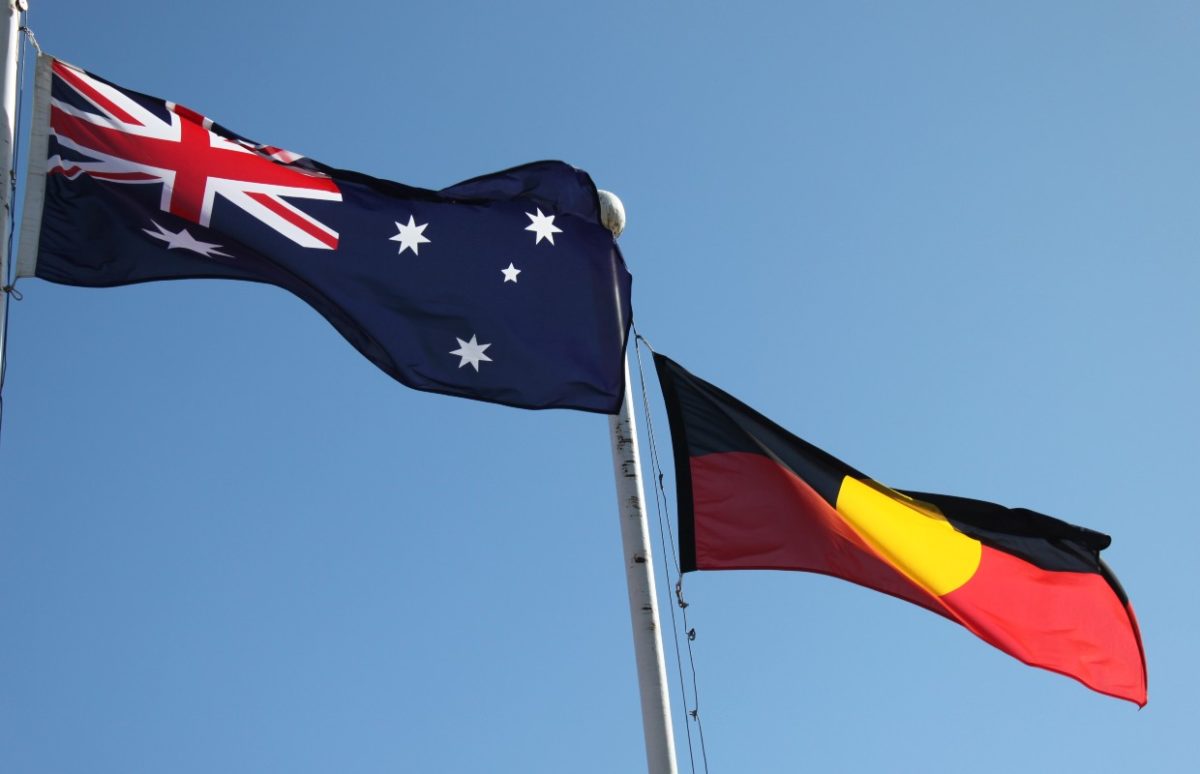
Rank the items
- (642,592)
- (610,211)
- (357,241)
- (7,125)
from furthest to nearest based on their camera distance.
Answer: (610,211)
(357,241)
(642,592)
(7,125)

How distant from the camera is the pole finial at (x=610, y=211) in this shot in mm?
11180

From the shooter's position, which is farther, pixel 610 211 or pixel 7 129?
pixel 610 211

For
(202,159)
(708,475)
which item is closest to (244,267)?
(202,159)

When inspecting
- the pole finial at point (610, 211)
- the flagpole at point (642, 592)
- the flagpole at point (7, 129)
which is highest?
the pole finial at point (610, 211)

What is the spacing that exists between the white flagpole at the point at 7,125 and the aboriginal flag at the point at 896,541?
4.69 metres

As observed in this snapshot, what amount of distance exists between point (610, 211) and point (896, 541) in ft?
11.0

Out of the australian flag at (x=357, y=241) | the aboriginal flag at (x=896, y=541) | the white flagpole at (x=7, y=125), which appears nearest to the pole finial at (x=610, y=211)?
the australian flag at (x=357, y=241)

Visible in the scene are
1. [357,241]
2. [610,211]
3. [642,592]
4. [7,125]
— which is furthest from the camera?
[610,211]

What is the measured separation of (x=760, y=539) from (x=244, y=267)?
160 inches

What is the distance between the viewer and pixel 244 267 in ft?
31.9

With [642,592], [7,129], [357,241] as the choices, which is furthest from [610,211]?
[7,129]

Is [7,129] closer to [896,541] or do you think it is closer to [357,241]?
[357,241]

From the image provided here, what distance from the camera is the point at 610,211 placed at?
1119 cm

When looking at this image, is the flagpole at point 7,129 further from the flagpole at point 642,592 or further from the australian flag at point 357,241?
the flagpole at point 642,592
